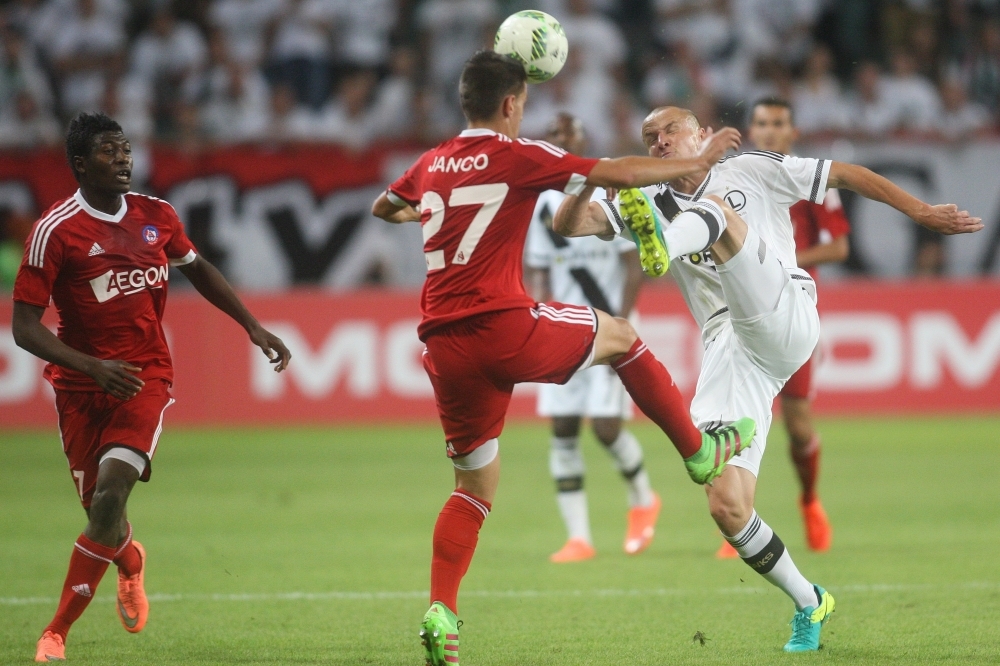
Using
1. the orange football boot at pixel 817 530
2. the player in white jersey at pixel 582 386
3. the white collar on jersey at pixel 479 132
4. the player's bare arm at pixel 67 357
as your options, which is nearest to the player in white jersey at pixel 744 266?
the white collar on jersey at pixel 479 132

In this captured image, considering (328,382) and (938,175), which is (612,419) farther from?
(938,175)

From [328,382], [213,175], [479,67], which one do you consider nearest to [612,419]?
[479,67]

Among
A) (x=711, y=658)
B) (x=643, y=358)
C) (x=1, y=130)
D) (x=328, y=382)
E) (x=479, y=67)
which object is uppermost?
(x=479, y=67)

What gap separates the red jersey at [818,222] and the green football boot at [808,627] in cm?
307

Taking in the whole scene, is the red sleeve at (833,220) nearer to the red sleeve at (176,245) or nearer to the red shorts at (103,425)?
the red sleeve at (176,245)

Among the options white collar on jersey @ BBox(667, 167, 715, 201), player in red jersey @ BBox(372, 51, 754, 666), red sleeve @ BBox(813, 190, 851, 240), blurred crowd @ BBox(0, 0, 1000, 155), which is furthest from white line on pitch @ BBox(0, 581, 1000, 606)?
blurred crowd @ BBox(0, 0, 1000, 155)

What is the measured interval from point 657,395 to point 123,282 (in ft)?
7.67

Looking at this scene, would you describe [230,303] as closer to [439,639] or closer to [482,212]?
[482,212]

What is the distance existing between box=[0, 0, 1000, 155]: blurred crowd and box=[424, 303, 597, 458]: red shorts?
9.97 meters

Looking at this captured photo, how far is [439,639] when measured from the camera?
4.89m

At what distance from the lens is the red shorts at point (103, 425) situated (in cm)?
563

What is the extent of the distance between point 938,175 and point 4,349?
33.7 feet

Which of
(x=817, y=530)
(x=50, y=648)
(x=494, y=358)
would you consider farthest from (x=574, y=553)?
(x=50, y=648)

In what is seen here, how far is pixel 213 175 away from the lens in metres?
14.7
